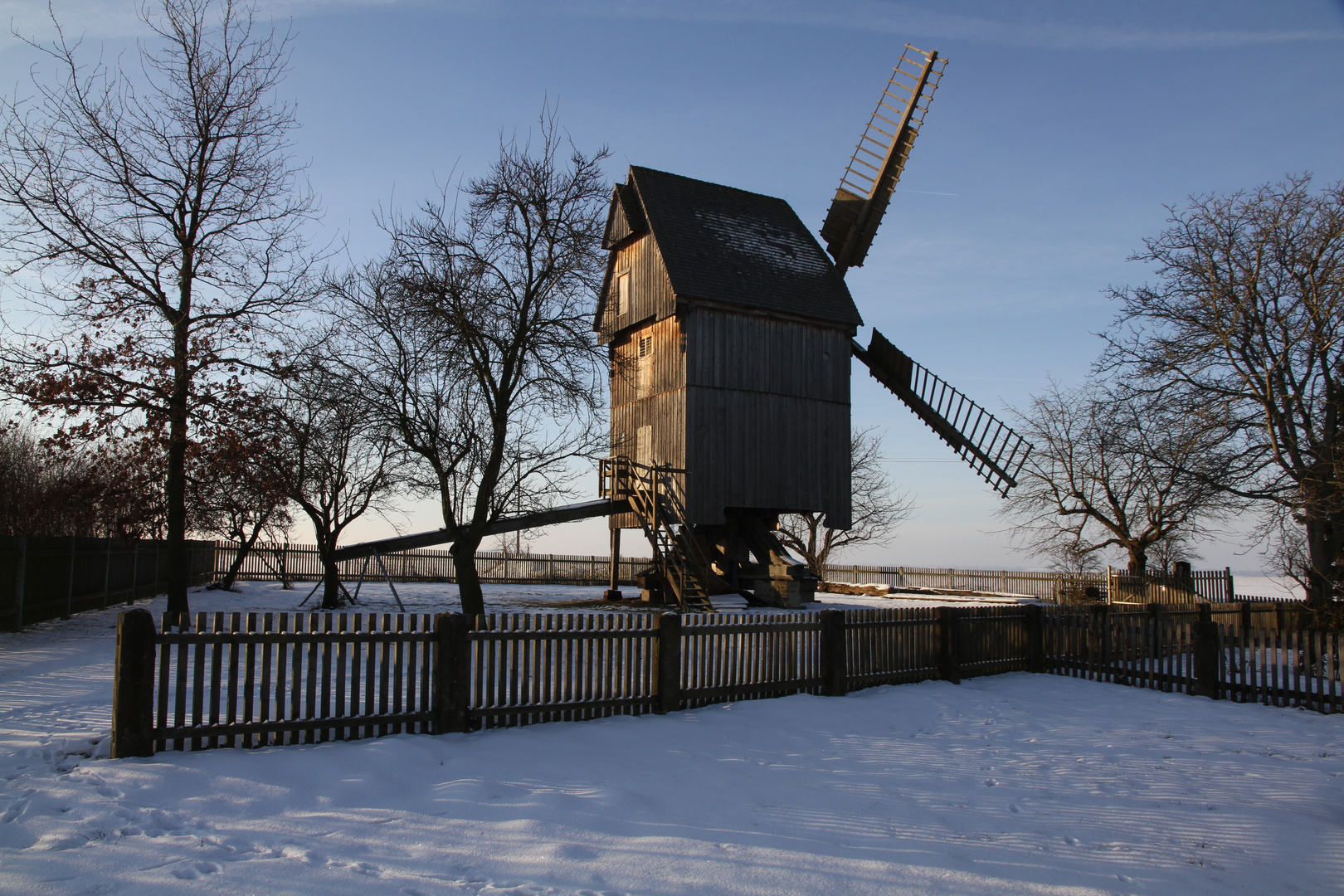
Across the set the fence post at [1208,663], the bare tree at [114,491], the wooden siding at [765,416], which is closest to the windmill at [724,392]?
the wooden siding at [765,416]

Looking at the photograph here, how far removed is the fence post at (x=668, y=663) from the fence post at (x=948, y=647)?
4.99 m

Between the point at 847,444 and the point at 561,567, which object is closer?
the point at 847,444

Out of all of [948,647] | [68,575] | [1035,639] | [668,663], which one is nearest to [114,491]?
[68,575]

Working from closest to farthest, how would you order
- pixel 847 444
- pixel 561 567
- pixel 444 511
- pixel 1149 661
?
pixel 1149 661
pixel 444 511
pixel 847 444
pixel 561 567

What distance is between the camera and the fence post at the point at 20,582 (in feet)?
50.9

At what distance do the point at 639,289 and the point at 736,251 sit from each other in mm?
3070

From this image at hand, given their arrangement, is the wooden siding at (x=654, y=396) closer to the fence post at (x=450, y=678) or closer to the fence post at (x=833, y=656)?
the fence post at (x=833, y=656)

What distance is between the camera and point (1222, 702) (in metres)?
12.3

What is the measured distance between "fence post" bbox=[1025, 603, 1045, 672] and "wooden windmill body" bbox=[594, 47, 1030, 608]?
8.36 m

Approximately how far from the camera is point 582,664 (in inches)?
362

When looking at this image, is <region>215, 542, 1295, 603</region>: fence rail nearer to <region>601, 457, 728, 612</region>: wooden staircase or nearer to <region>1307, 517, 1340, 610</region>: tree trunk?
<region>1307, 517, 1340, 610</region>: tree trunk

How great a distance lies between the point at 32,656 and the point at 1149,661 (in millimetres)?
17255

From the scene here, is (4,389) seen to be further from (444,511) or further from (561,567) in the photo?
(561,567)

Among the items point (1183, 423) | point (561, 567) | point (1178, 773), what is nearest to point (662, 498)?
point (1183, 423)
